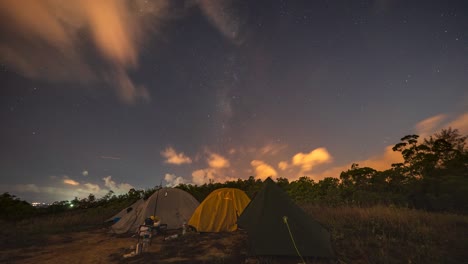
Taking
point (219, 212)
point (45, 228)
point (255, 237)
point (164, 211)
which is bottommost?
point (255, 237)

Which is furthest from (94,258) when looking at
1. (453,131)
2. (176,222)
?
(453,131)

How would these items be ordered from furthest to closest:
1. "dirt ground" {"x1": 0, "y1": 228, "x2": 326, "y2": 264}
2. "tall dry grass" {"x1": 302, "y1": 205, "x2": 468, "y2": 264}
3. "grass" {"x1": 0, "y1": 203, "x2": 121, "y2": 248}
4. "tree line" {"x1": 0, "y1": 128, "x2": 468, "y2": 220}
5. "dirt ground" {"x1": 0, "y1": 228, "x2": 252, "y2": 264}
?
"tree line" {"x1": 0, "y1": 128, "x2": 468, "y2": 220} < "grass" {"x1": 0, "y1": 203, "x2": 121, "y2": 248} < "dirt ground" {"x1": 0, "y1": 228, "x2": 252, "y2": 264} < "dirt ground" {"x1": 0, "y1": 228, "x2": 326, "y2": 264} < "tall dry grass" {"x1": 302, "y1": 205, "x2": 468, "y2": 264}

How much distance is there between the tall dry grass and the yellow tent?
4370 mm

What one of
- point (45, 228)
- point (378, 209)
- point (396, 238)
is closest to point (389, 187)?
point (378, 209)

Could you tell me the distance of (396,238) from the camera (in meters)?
7.98

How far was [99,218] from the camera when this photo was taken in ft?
55.0

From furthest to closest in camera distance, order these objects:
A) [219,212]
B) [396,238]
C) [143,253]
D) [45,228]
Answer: [45,228] < [219,212] < [396,238] < [143,253]

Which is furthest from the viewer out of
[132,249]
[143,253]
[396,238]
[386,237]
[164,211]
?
[164,211]

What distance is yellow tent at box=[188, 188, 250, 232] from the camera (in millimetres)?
10633

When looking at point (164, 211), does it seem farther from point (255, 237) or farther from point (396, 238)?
point (396, 238)

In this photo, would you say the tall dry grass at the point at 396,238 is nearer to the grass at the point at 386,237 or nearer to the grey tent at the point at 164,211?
the grass at the point at 386,237

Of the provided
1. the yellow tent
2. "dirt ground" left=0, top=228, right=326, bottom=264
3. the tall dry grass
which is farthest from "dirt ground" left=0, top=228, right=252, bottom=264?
the tall dry grass

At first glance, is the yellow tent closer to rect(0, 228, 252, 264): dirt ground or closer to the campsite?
the campsite

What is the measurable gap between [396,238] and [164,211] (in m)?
10.7
